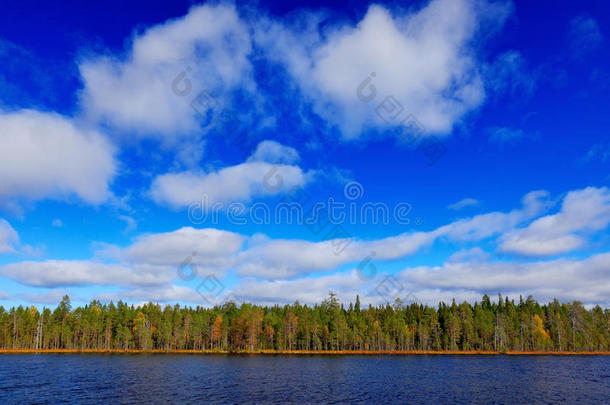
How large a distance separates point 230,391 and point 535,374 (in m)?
78.0

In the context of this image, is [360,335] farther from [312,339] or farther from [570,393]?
[570,393]

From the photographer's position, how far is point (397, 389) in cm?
6738

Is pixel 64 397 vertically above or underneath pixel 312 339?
above

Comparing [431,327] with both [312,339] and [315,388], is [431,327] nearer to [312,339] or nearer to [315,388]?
[312,339]

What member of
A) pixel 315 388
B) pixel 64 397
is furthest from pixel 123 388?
pixel 315 388

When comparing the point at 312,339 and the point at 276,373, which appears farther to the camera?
the point at 312,339

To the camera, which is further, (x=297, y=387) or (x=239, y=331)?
(x=239, y=331)

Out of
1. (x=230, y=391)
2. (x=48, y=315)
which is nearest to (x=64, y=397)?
(x=230, y=391)

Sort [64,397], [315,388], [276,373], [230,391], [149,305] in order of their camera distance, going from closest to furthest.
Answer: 1. [64,397]
2. [230,391]
3. [315,388]
4. [276,373]
5. [149,305]

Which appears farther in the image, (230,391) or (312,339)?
(312,339)

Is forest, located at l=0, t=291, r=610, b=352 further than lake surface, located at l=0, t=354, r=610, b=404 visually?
Yes

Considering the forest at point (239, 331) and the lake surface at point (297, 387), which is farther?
the forest at point (239, 331)

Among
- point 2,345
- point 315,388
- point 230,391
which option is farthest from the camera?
point 2,345

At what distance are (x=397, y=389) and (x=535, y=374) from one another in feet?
166
